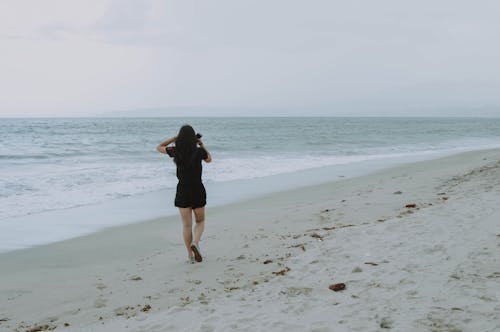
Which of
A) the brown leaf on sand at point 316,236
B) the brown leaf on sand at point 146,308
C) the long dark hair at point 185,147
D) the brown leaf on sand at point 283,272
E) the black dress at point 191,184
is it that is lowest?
the brown leaf on sand at point 146,308

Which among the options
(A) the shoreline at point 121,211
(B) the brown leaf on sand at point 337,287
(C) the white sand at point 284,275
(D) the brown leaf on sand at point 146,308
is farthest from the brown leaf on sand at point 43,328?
(A) the shoreline at point 121,211

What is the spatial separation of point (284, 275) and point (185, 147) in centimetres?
199

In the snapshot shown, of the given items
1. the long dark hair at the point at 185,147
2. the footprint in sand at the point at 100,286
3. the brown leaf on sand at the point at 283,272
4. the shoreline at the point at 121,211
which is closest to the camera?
the brown leaf on sand at the point at 283,272

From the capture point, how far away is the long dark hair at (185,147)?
555 centimetres

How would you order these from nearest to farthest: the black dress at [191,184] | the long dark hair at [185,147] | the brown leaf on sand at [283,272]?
the brown leaf on sand at [283,272], the long dark hair at [185,147], the black dress at [191,184]

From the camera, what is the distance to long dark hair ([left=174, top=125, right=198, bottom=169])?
5547 mm

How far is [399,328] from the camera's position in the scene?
323 cm

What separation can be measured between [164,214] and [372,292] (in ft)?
21.2

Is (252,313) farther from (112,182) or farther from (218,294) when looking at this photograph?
(112,182)

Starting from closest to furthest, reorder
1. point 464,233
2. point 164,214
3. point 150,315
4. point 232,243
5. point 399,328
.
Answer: point 399,328 < point 150,315 < point 464,233 < point 232,243 < point 164,214

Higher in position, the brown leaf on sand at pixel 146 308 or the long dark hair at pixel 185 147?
the long dark hair at pixel 185 147

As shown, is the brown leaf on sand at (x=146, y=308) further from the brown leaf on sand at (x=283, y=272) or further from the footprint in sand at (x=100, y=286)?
the brown leaf on sand at (x=283, y=272)

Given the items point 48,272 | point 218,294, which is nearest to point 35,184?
point 48,272

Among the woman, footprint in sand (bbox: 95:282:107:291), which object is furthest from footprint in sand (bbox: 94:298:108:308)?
the woman
